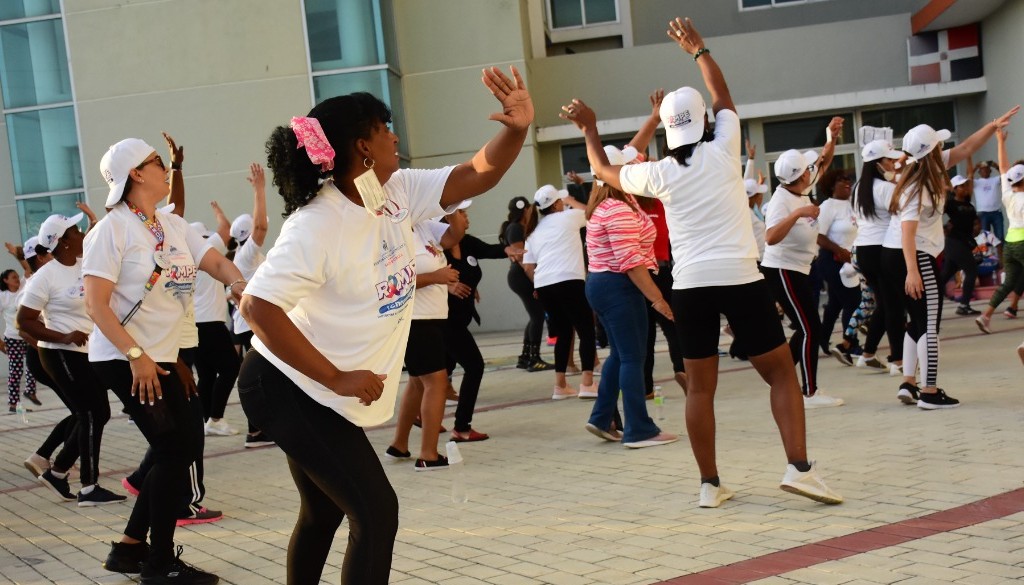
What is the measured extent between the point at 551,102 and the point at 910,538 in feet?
60.7

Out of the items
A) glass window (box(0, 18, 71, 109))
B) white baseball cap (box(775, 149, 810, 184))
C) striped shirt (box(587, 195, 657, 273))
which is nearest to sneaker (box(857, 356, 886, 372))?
white baseball cap (box(775, 149, 810, 184))

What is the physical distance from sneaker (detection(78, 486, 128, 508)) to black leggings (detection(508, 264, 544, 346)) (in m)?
6.60

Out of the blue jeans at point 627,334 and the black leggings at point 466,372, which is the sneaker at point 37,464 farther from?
the blue jeans at point 627,334

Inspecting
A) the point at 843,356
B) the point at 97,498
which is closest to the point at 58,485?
the point at 97,498

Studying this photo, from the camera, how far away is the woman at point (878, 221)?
901 cm

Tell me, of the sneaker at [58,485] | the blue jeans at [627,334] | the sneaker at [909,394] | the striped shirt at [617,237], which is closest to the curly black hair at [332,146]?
the striped shirt at [617,237]

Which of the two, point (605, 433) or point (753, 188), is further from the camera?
point (753, 188)

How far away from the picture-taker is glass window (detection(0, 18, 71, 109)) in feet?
66.9

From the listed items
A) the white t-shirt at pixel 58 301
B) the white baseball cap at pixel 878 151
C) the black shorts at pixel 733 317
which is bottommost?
the black shorts at pixel 733 317

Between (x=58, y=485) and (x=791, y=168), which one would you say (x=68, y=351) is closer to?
(x=58, y=485)

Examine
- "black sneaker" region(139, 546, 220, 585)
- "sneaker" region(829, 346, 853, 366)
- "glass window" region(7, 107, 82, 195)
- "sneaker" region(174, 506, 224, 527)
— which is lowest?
"sneaker" region(829, 346, 853, 366)

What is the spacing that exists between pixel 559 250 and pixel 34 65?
47.4ft

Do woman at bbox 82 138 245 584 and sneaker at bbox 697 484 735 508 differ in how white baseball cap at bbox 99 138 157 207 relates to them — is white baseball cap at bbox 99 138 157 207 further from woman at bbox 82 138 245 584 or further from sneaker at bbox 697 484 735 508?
sneaker at bbox 697 484 735 508

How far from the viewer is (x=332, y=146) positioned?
11.0ft
